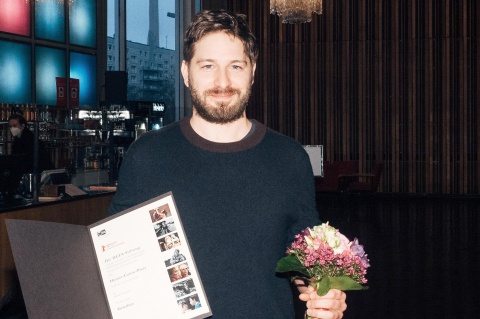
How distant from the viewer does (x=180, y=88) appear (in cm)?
1672

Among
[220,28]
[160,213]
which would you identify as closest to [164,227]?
[160,213]

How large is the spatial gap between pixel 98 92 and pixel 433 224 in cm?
651

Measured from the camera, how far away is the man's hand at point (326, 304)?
1.72 metres

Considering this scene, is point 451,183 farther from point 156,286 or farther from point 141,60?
point 156,286

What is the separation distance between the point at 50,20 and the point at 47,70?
833 mm

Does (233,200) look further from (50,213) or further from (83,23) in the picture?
(83,23)

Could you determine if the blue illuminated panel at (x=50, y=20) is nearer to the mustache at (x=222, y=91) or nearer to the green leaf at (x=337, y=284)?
the mustache at (x=222, y=91)

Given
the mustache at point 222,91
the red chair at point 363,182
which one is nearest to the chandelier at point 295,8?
the red chair at point 363,182

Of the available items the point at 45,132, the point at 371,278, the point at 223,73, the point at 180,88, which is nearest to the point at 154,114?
the point at 180,88

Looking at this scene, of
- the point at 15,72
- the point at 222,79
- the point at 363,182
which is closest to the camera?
the point at 222,79

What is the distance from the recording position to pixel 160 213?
1.70 m

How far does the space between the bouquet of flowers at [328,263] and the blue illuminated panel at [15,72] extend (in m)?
10.6

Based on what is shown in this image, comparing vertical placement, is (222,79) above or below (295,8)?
below

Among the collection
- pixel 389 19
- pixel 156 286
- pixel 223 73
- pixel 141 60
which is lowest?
pixel 156 286
